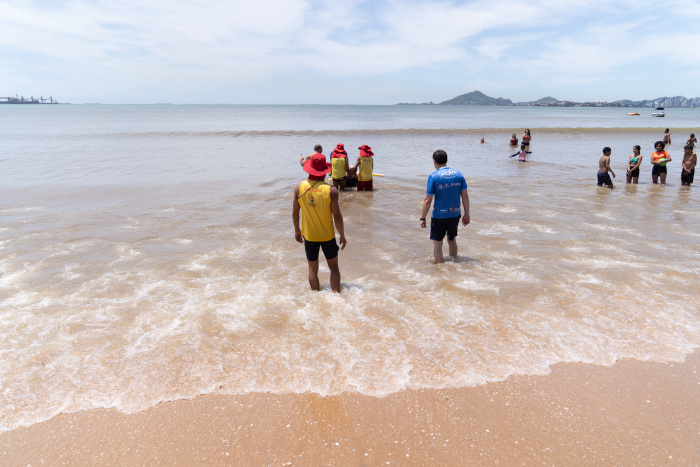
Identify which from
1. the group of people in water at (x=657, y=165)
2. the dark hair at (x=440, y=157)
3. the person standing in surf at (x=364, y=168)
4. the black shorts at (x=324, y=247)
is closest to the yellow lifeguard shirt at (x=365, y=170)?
the person standing in surf at (x=364, y=168)

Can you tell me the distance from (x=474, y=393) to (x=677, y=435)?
1.44 meters

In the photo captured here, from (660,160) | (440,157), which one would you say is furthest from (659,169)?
(440,157)

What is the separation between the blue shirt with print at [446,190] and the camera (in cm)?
635

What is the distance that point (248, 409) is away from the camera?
11.1 ft

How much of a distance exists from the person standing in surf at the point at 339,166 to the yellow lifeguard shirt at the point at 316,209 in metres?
8.17

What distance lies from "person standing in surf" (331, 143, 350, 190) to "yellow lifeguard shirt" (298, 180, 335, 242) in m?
8.17

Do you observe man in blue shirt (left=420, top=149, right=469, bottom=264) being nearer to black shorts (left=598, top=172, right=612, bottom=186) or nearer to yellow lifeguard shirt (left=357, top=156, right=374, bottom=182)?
yellow lifeguard shirt (left=357, top=156, right=374, bottom=182)

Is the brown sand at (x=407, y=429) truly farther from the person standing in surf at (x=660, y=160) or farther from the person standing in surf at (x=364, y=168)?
the person standing in surf at (x=660, y=160)

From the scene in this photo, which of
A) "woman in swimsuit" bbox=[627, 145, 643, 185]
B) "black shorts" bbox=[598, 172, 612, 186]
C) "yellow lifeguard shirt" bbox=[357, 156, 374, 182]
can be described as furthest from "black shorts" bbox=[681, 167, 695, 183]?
"yellow lifeguard shirt" bbox=[357, 156, 374, 182]

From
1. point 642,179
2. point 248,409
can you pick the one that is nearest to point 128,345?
point 248,409

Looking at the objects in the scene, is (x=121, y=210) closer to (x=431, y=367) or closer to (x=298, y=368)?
(x=298, y=368)

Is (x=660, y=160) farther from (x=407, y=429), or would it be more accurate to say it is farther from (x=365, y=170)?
(x=407, y=429)

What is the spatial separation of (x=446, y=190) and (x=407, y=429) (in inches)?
158

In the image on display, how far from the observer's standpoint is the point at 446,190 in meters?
6.35
